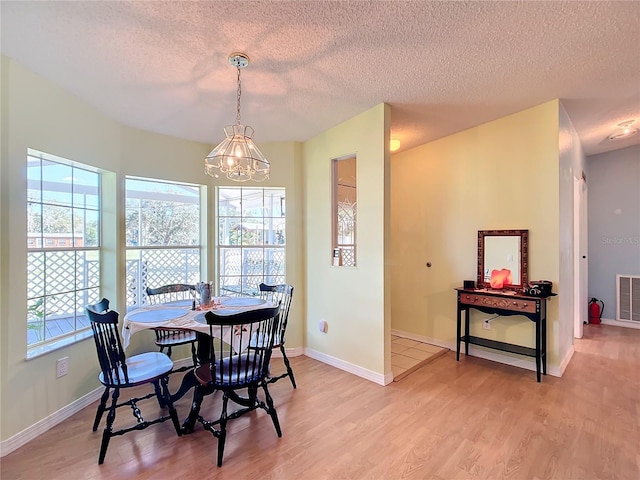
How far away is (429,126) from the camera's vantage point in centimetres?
359

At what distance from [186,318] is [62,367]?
1.12 meters

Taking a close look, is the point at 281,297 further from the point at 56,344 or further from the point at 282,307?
the point at 56,344

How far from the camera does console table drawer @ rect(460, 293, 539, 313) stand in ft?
9.85

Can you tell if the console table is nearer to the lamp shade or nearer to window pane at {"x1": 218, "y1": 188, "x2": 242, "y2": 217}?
the lamp shade

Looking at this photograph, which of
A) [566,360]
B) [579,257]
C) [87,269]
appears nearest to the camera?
[87,269]

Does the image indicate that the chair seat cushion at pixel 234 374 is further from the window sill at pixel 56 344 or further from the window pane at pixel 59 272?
the window pane at pixel 59 272

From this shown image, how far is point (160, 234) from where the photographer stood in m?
3.63

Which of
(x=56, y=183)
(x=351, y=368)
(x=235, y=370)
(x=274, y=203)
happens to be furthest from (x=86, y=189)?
(x=351, y=368)

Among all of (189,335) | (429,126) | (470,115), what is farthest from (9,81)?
(470,115)

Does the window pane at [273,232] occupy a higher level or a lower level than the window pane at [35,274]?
higher

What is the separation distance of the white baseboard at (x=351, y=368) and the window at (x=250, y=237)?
3.22ft

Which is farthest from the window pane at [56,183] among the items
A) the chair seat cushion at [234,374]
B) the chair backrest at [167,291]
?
the chair seat cushion at [234,374]

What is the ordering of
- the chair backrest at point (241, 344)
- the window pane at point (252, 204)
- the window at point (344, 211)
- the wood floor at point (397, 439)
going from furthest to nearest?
Result: the window pane at point (252, 204)
the window at point (344, 211)
the chair backrest at point (241, 344)
the wood floor at point (397, 439)

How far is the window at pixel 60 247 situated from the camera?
2434mm
